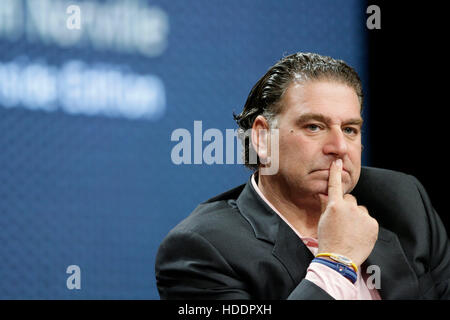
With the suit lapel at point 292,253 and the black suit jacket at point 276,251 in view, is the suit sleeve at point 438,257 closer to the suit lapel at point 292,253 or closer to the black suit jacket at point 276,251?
the black suit jacket at point 276,251

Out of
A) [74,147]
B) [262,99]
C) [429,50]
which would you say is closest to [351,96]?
[262,99]

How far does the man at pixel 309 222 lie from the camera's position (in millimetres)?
1334

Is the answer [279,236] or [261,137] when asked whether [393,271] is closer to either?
[279,236]

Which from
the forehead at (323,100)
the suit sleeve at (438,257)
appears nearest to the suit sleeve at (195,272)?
the forehead at (323,100)

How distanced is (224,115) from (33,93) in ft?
2.85

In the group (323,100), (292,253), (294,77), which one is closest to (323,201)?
(292,253)

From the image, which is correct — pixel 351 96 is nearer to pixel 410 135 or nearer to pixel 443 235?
pixel 443 235

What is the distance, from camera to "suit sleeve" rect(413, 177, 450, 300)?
5.21ft

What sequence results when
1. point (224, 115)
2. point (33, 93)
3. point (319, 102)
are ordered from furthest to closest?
1. point (224, 115)
2. point (33, 93)
3. point (319, 102)

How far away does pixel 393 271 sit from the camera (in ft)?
4.97

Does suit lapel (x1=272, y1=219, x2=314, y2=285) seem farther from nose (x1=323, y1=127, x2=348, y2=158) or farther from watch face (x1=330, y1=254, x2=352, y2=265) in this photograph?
nose (x1=323, y1=127, x2=348, y2=158)

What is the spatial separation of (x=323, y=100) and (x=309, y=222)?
39 cm

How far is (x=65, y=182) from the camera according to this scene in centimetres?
226

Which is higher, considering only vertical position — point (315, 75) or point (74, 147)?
point (315, 75)
